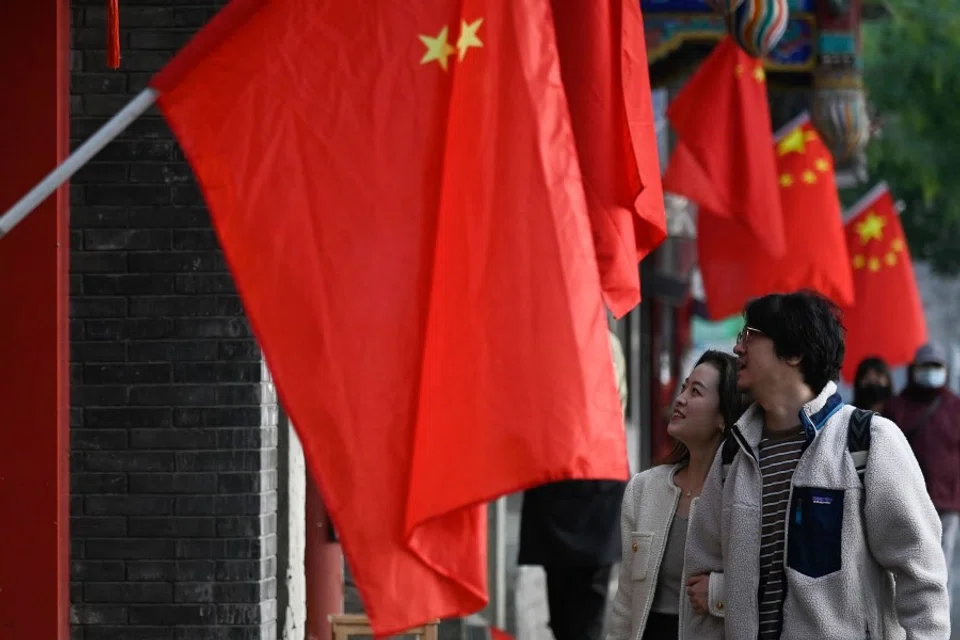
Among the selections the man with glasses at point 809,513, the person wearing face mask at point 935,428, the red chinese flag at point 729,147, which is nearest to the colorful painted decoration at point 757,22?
the red chinese flag at point 729,147

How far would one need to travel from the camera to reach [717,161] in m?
12.1

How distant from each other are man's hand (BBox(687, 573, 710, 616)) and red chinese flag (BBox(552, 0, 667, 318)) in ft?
3.08

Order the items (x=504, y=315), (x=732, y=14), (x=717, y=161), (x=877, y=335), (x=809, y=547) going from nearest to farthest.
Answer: (x=504, y=315) → (x=809, y=547) → (x=732, y=14) → (x=717, y=161) → (x=877, y=335)

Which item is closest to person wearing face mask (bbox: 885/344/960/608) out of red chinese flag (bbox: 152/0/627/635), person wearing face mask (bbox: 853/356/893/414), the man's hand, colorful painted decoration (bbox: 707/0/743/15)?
person wearing face mask (bbox: 853/356/893/414)

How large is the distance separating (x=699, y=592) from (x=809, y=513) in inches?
19.4

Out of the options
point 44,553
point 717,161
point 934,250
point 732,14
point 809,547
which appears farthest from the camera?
point 934,250

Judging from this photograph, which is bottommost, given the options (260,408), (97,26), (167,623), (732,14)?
(167,623)

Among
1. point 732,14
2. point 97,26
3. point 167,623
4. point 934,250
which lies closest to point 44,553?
point 167,623

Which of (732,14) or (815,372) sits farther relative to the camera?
(732,14)

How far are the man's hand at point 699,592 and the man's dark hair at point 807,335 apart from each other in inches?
23.6

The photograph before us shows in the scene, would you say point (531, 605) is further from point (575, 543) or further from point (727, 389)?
point (727, 389)

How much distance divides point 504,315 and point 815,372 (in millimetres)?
1041

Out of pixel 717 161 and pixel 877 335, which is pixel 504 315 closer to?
pixel 717 161

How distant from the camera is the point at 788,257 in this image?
528 inches
